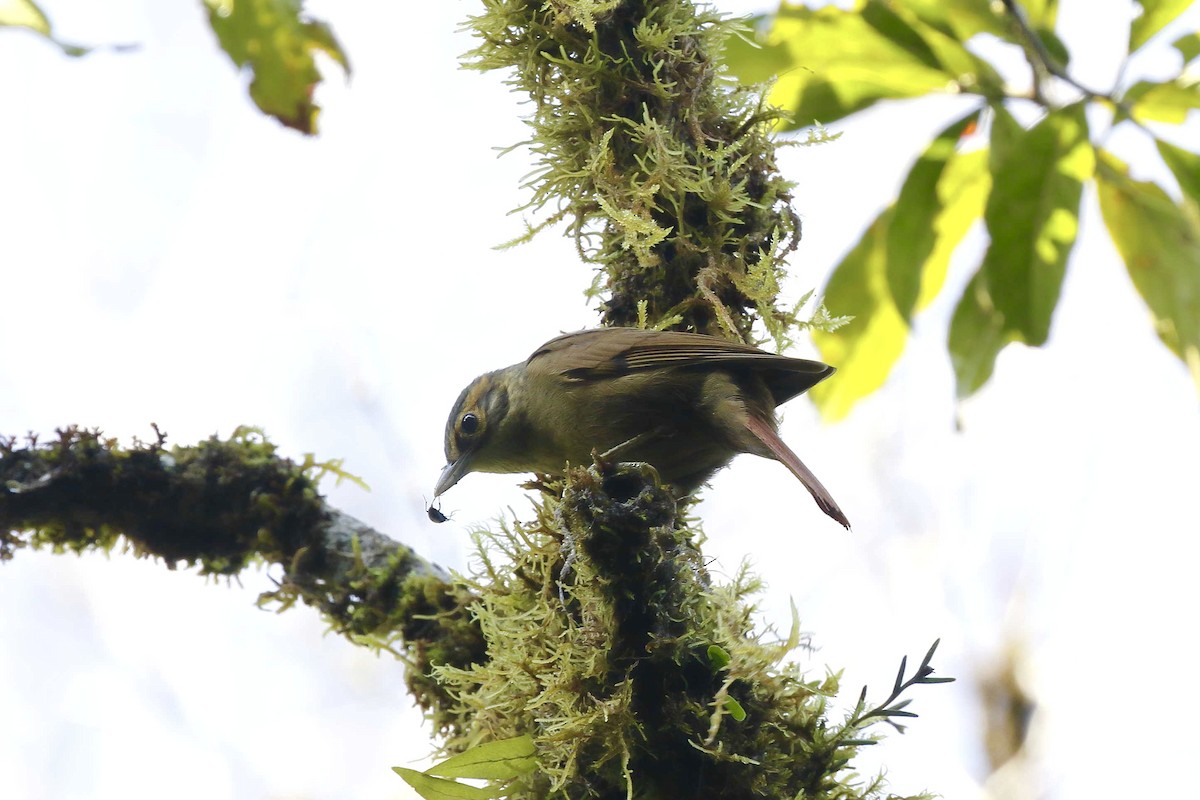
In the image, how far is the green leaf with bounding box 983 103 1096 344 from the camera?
3672mm

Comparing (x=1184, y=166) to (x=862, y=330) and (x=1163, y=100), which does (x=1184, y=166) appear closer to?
(x=1163, y=100)

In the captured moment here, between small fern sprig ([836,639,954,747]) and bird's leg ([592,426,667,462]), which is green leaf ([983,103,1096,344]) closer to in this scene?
bird's leg ([592,426,667,462])

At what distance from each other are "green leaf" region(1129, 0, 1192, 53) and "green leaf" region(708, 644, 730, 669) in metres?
2.91

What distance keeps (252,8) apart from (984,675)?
21.5 ft

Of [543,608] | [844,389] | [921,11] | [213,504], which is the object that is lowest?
[543,608]

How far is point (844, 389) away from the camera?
413cm

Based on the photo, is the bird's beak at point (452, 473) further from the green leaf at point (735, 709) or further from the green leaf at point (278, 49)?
the green leaf at point (735, 709)

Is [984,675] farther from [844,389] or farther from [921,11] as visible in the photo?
[921,11]

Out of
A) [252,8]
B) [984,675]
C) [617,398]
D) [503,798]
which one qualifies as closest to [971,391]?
[617,398]

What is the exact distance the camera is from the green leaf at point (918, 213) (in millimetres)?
3887

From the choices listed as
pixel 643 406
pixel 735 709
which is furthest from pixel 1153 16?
pixel 735 709

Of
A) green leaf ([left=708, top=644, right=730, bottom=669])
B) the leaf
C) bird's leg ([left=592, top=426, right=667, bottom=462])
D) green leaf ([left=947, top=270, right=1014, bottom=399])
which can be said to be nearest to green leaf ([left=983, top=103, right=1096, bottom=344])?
green leaf ([left=947, top=270, right=1014, bottom=399])

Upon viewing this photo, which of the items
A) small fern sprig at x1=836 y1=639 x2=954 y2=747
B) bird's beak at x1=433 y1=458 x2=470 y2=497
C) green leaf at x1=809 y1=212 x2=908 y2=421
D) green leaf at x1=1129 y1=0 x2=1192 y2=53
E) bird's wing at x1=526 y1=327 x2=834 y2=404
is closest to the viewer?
small fern sprig at x1=836 y1=639 x2=954 y2=747

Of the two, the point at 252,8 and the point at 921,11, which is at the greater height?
the point at 921,11
